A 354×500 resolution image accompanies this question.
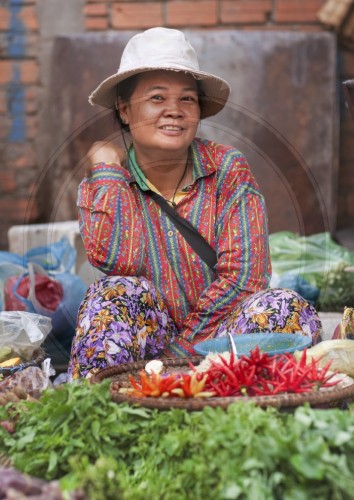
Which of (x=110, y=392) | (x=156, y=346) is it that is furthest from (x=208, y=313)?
(x=110, y=392)

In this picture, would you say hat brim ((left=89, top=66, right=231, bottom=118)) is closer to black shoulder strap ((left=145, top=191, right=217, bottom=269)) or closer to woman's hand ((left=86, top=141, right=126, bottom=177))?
woman's hand ((left=86, top=141, right=126, bottom=177))

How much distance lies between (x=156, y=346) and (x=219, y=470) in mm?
1055

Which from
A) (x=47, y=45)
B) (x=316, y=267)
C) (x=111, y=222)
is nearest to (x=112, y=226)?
(x=111, y=222)

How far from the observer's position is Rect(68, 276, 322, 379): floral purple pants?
8.18 feet

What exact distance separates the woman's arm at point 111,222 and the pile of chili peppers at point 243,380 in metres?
0.70

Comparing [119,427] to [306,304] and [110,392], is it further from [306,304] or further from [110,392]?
[306,304]

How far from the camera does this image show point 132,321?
2.56 meters

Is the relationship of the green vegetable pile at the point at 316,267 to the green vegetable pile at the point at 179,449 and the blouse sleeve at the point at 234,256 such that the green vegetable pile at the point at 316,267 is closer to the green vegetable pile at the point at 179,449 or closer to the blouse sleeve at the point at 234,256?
the blouse sleeve at the point at 234,256

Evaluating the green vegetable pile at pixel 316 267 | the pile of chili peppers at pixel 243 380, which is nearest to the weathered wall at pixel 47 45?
the green vegetable pile at pixel 316 267

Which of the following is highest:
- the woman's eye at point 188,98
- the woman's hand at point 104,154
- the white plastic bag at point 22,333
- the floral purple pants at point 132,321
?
the woman's eye at point 188,98

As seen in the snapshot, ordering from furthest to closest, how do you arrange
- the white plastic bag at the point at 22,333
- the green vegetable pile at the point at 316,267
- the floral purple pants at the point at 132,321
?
the green vegetable pile at the point at 316,267, the white plastic bag at the point at 22,333, the floral purple pants at the point at 132,321

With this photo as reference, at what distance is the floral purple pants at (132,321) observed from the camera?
2.49 m

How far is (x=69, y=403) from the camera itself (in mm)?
1909

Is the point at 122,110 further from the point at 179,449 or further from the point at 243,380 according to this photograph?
the point at 179,449
